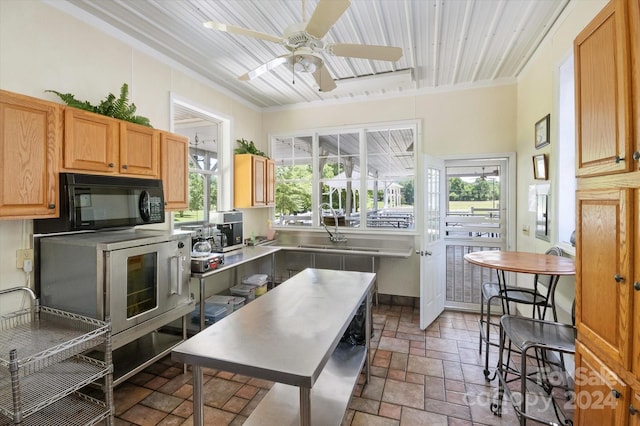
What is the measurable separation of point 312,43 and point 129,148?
170 cm

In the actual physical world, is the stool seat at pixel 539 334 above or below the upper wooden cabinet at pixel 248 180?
below

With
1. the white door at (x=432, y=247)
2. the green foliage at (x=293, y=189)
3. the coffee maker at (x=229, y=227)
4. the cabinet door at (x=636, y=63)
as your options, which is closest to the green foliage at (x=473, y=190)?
the white door at (x=432, y=247)

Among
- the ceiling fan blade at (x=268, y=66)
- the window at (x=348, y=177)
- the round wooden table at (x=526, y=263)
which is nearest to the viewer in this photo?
the round wooden table at (x=526, y=263)

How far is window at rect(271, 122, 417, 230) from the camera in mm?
4516

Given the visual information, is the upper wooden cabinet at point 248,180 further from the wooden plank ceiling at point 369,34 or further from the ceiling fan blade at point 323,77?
the ceiling fan blade at point 323,77

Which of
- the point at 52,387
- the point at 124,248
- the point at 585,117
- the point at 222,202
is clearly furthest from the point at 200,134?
the point at 585,117

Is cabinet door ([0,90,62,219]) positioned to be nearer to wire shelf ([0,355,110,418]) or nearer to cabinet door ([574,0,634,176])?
wire shelf ([0,355,110,418])

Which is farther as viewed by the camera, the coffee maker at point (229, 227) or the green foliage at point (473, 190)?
the green foliage at point (473, 190)

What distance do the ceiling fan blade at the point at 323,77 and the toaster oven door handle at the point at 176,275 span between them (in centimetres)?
190

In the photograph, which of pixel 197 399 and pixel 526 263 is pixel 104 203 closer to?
pixel 197 399

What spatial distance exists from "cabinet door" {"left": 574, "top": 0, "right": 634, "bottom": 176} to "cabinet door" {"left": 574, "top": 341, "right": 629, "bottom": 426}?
0.88 m

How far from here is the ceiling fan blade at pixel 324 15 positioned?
1.61 meters

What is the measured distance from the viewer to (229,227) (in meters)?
4.03

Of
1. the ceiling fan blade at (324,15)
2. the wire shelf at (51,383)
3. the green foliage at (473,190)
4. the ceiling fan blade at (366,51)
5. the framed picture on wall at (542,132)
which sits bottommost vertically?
the wire shelf at (51,383)
